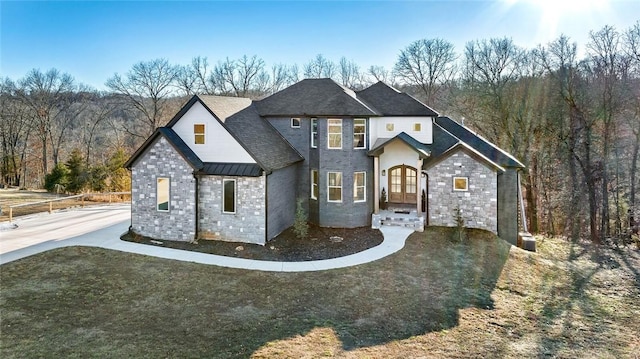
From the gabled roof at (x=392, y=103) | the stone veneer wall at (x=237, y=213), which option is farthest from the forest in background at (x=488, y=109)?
the stone veneer wall at (x=237, y=213)

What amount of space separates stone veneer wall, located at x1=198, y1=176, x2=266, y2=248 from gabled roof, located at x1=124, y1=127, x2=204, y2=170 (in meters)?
0.74

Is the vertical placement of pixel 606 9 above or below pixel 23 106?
above

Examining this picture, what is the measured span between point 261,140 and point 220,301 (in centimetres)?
829

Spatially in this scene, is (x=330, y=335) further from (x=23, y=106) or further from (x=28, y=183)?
(x=28, y=183)

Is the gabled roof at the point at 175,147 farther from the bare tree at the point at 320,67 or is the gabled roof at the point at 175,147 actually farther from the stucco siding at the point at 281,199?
the bare tree at the point at 320,67

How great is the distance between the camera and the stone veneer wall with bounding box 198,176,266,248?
51.0 ft

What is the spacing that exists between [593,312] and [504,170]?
704 cm

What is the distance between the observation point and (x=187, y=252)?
14.5 m

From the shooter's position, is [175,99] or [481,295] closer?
[481,295]

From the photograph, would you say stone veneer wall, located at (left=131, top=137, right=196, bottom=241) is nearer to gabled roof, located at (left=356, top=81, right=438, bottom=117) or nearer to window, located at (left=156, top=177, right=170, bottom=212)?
window, located at (left=156, top=177, right=170, bottom=212)

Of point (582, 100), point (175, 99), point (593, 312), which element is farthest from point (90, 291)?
point (175, 99)

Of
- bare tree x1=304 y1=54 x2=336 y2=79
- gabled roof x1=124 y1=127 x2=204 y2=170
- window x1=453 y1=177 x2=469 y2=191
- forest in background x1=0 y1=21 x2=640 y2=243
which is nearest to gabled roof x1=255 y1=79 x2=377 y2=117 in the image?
gabled roof x1=124 y1=127 x2=204 y2=170

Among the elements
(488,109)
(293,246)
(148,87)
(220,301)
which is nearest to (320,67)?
(148,87)

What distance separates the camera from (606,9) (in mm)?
23281
